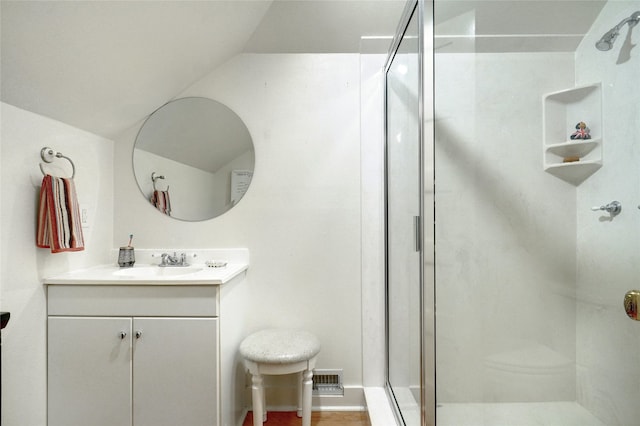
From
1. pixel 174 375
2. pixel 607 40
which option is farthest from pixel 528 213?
pixel 174 375

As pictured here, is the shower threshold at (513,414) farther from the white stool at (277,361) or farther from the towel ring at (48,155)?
the towel ring at (48,155)

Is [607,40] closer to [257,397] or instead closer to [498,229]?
[498,229]

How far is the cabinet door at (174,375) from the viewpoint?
1510 mm

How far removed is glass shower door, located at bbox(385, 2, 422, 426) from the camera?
1.33m

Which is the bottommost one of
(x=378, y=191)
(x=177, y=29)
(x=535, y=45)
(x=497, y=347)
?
(x=497, y=347)

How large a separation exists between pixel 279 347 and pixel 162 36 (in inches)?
64.8

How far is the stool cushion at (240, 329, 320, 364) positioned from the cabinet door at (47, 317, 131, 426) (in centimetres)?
56

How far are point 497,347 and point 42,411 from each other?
194 centimetres

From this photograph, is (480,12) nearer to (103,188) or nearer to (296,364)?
(296,364)

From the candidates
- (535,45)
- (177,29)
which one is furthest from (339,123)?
(535,45)

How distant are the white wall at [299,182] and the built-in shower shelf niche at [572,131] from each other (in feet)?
3.79

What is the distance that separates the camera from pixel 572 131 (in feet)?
3.24

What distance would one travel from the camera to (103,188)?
1979mm

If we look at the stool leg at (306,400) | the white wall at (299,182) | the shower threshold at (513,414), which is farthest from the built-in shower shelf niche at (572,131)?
the stool leg at (306,400)
